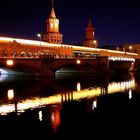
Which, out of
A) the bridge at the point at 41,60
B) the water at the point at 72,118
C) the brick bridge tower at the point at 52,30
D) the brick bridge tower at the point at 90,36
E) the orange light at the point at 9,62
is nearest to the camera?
the water at the point at 72,118

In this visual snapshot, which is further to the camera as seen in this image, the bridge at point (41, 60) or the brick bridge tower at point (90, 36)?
the brick bridge tower at point (90, 36)

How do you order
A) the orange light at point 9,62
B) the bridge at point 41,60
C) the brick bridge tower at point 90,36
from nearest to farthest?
1. the orange light at point 9,62
2. the bridge at point 41,60
3. the brick bridge tower at point 90,36

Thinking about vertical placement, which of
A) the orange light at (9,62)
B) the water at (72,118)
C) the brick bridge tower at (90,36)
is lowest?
the water at (72,118)

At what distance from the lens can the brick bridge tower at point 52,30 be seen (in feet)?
411

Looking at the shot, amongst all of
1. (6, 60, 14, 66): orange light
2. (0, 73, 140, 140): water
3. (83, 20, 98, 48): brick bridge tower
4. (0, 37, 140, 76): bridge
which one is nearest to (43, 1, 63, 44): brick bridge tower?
(83, 20, 98, 48): brick bridge tower

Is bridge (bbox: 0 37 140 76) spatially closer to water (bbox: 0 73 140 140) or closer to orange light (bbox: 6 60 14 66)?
orange light (bbox: 6 60 14 66)

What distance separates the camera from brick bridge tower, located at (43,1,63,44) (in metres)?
125

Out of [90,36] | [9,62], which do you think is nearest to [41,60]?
[9,62]

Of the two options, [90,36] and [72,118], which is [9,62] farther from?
[90,36]

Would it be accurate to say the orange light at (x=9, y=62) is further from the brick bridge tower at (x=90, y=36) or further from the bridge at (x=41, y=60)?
the brick bridge tower at (x=90, y=36)

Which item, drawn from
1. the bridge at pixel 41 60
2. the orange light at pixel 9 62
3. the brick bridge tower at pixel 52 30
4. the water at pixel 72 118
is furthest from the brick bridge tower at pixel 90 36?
the water at pixel 72 118

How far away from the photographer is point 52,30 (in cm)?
12794

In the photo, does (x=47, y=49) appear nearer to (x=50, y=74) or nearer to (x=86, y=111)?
(x=50, y=74)

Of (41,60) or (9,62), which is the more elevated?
(41,60)
